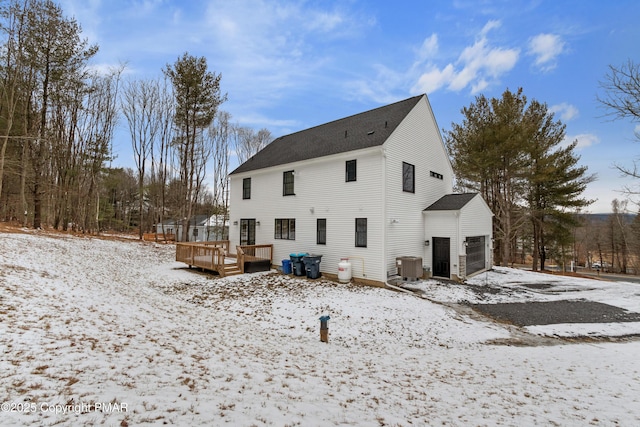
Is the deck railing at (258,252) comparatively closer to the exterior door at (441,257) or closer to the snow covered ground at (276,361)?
the snow covered ground at (276,361)

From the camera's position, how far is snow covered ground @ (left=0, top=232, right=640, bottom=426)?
2934 millimetres

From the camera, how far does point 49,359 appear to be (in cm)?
348

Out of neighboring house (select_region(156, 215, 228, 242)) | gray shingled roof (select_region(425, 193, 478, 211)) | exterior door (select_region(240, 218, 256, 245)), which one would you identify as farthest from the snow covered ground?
neighboring house (select_region(156, 215, 228, 242))

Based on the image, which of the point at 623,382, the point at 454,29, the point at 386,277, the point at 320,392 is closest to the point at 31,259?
the point at 320,392

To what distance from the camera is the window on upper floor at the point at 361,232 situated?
1144cm

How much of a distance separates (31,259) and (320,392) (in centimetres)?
1116

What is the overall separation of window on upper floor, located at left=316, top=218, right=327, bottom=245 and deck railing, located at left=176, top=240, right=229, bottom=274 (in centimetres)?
432

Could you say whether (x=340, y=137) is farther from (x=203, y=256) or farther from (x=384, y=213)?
(x=203, y=256)

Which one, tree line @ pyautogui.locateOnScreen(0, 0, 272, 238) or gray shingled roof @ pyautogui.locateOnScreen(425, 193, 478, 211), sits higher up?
tree line @ pyautogui.locateOnScreen(0, 0, 272, 238)

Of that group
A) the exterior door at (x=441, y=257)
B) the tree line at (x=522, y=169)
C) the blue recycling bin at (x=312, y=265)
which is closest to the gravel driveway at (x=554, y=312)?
the exterior door at (x=441, y=257)

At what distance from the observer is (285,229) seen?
14.3 meters

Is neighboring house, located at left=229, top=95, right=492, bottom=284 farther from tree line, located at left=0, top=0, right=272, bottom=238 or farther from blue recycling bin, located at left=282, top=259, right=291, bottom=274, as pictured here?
tree line, located at left=0, top=0, right=272, bottom=238

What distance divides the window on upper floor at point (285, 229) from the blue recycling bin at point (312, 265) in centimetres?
211

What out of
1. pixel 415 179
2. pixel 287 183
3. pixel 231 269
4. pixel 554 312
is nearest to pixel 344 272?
pixel 231 269
